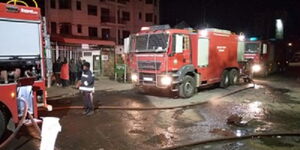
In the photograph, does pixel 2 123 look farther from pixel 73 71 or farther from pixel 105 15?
pixel 105 15

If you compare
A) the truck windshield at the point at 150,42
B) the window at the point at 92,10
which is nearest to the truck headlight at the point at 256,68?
the truck windshield at the point at 150,42

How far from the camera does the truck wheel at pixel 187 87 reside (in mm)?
11273

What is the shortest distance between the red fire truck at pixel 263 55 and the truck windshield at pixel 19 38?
14958 millimetres

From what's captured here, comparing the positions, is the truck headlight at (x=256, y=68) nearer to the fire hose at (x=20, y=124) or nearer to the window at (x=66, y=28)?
the fire hose at (x=20, y=124)

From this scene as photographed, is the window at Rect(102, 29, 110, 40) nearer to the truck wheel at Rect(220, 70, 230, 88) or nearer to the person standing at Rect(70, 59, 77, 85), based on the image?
the person standing at Rect(70, 59, 77, 85)

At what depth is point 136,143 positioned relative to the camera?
6066mm

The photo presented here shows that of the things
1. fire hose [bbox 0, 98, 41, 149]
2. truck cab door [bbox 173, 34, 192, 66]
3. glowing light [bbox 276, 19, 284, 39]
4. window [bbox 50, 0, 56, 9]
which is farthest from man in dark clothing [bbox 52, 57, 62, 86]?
glowing light [bbox 276, 19, 284, 39]

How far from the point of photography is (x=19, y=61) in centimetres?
641

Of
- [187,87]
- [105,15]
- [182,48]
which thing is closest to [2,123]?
[182,48]

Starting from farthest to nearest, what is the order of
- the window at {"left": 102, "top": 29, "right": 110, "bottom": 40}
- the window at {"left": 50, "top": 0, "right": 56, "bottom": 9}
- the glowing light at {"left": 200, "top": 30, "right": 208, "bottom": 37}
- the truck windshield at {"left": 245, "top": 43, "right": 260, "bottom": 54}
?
the window at {"left": 102, "top": 29, "right": 110, "bottom": 40} < the window at {"left": 50, "top": 0, "right": 56, "bottom": 9} < the truck windshield at {"left": 245, "top": 43, "right": 260, "bottom": 54} < the glowing light at {"left": 200, "top": 30, "right": 208, "bottom": 37}

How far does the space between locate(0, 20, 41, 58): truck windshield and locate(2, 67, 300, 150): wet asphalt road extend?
2071 mm

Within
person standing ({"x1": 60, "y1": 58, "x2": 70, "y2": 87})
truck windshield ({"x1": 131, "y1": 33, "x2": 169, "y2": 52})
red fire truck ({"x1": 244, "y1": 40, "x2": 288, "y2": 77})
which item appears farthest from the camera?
red fire truck ({"x1": 244, "y1": 40, "x2": 288, "y2": 77})

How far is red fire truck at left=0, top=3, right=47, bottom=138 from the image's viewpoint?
5.95 meters

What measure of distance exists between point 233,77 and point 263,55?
688 centimetres
